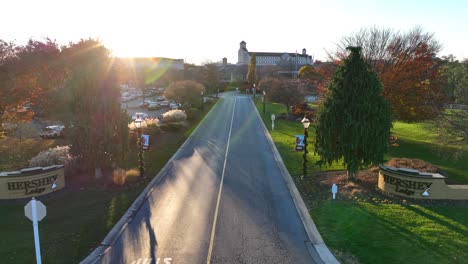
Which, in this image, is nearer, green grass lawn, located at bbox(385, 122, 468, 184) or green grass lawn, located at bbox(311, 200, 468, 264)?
green grass lawn, located at bbox(311, 200, 468, 264)

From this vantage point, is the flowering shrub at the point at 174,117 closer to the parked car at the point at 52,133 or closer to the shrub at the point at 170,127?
the shrub at the point at 170,127

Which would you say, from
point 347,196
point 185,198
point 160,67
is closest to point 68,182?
point 185,198

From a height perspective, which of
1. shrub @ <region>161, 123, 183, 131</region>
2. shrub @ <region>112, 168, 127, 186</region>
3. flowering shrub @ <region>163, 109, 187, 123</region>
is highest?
flowering shrub @ <region>163, 109, 187, 123</region>

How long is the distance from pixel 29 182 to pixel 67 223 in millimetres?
4386

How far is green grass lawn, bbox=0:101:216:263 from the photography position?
33.2 ft

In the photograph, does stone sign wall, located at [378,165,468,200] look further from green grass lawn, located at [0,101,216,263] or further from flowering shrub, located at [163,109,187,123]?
flowering shrub, located at [163,109,187,123]

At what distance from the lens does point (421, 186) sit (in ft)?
47.0

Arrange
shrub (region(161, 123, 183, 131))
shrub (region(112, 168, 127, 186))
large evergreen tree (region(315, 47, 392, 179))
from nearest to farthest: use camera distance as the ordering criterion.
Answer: large evergreen tree (region(315, 47, 392, 179)) < shrub (region(112, 168, 127, 186)) < shrub (region(161, 123, 183, 131))

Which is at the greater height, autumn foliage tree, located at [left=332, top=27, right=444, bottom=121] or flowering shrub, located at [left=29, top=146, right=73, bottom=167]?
autumn foliage tree, located at [left=332, top=27, right=444, bottom=121]

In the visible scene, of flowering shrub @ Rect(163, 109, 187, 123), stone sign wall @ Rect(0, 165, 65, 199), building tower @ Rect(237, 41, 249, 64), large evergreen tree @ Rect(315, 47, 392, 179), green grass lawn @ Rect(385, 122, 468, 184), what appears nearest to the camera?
stone sign wall @ Rect(0, 165, 65, 199)

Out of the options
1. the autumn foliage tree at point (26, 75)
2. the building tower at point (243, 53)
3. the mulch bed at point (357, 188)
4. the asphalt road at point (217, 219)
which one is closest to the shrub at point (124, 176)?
the asphalt road at point (217, 219)

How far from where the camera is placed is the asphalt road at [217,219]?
10.2 m

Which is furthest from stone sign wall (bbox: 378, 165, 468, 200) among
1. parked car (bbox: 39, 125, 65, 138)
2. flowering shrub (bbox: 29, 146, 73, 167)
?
parked car (bbox: 39, 125, 65, 138)

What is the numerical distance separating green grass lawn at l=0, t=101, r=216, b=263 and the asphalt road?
3.07 ft
